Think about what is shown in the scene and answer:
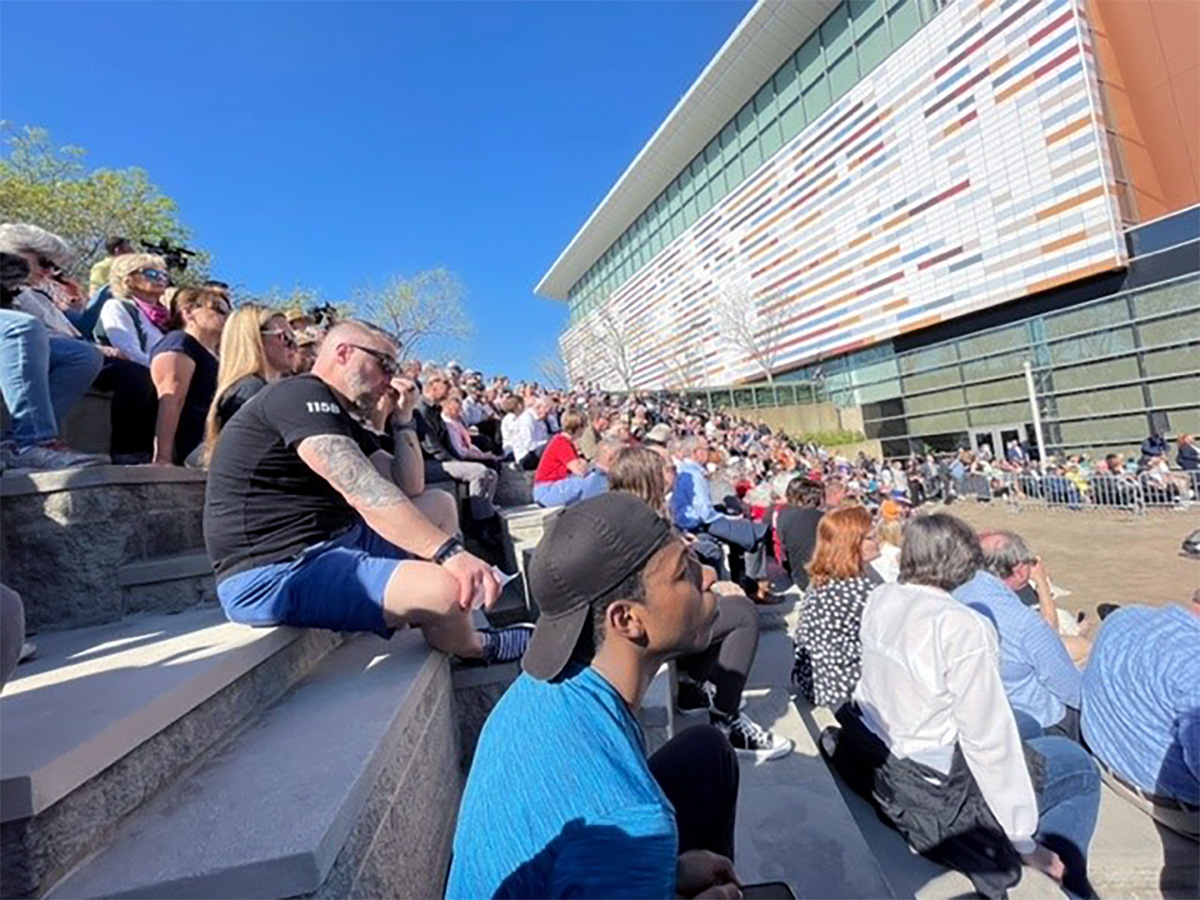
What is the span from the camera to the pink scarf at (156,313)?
4.11m

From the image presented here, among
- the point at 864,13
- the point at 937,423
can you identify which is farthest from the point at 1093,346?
the point at 864,13

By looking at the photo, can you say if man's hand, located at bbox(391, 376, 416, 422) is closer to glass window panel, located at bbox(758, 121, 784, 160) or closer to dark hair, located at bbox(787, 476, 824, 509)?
dark hair, located at bbox(787, 476, 824, 509)

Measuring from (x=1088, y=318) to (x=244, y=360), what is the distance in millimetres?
28808

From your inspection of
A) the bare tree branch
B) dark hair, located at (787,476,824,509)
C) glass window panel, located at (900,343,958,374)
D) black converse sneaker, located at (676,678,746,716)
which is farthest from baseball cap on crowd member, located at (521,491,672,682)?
the bare tree branch

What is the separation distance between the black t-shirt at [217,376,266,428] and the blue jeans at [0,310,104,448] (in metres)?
0.70

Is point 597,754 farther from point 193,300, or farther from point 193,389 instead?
point 193,300

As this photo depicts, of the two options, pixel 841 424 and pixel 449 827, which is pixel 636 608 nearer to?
pixel 449 827

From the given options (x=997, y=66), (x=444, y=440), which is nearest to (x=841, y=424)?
(x=997, y=66)

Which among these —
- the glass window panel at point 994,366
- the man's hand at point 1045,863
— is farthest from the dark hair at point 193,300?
the glass window panel at point 994,366

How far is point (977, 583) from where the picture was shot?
3.16 m

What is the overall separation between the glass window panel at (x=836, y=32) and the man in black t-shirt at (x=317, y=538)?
3693cm

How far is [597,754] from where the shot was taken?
1091 millimetres

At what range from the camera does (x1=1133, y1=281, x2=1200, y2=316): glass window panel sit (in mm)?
20281

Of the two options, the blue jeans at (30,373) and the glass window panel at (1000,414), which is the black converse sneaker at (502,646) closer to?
the blue jeans at (30,373)
